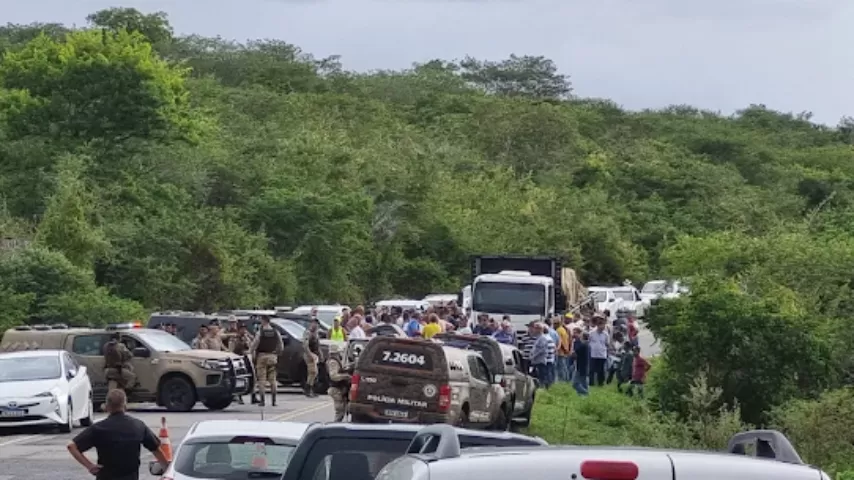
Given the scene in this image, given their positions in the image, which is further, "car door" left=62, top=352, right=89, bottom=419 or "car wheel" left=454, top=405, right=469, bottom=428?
"car door" left=62, top=352, right=89, bottom=419

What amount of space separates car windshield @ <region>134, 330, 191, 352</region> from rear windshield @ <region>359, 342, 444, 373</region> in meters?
8.88

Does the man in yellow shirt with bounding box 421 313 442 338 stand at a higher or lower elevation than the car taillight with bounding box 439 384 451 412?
higher

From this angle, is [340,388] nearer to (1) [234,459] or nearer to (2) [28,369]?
(2) [28,369]

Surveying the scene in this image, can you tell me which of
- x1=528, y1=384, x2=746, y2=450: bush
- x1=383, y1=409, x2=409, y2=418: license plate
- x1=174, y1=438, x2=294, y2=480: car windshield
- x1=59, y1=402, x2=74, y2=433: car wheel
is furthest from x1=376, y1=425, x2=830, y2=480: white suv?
x1=59, y1=402, x2=74, y2=433: car wheel

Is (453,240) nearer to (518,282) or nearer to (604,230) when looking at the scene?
(604,230)

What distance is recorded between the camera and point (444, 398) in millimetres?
23125

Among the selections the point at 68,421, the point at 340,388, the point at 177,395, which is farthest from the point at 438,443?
the point at 177,395

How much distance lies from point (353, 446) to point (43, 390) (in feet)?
59.0

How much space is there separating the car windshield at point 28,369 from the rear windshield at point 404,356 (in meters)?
6.23

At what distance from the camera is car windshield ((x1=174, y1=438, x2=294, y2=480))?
1248cm

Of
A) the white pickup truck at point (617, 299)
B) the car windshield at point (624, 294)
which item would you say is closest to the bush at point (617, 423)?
the white pickup truck at point (617, 299)

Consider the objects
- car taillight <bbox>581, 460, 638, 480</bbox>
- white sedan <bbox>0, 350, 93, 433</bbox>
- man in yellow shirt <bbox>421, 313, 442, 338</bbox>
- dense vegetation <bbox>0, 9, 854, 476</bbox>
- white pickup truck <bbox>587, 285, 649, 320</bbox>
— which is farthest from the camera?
white pickup truck <bbox>587, 285, 649, 320</bbox>

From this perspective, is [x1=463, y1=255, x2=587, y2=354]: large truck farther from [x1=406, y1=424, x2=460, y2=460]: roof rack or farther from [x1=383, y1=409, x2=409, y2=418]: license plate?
[x1=406, y1=424, x2=460, y2=460]: roof rack

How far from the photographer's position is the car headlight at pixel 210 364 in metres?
31.0
